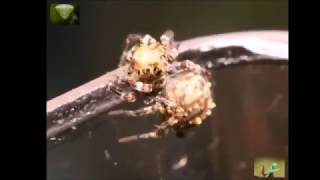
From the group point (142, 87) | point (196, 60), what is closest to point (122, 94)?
point (142, 87)

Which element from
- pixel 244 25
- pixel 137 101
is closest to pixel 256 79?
pixel 244 25

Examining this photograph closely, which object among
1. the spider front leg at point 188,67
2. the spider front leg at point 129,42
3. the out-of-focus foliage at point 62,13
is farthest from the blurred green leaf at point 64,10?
the spider front leg at point 188,67

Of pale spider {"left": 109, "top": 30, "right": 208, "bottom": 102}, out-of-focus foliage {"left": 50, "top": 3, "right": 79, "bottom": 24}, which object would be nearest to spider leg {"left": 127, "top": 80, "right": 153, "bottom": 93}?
pale spider {"left": 109, "top": 30, "right": 208, "bottom": 102}

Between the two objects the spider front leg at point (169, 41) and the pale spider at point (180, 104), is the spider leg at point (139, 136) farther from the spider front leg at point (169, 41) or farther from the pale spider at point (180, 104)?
the spider front leg at point (169, 41)

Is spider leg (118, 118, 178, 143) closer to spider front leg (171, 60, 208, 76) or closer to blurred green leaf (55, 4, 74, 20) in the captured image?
spider front leg (171, 60, 208, 76)
